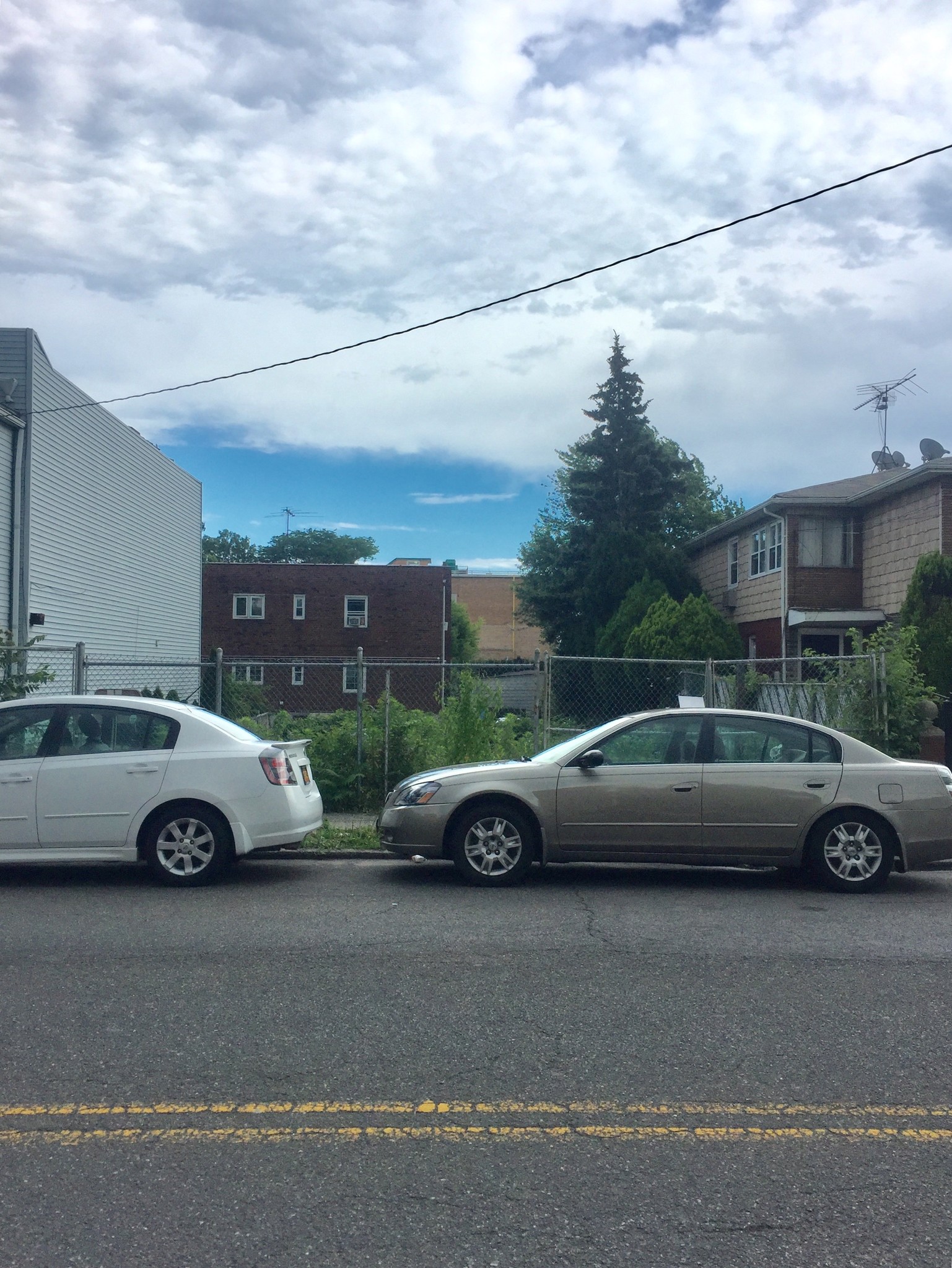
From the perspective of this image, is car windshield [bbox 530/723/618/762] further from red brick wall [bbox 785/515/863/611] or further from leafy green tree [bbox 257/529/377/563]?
leafy green tree [bbox 257/529/377/563]

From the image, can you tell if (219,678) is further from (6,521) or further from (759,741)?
(6,521)

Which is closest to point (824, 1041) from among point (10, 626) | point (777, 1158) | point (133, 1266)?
point (777, 1158)

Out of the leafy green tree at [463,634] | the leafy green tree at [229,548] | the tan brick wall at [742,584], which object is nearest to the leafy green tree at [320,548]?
A: the leafy green tree at [229,548]

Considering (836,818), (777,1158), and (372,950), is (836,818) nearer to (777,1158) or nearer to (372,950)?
(372,950)

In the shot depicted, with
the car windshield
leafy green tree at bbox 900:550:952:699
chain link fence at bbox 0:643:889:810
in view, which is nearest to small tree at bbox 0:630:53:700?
chain link fence at bbox 0:643:889:810

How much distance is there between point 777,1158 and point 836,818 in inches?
218

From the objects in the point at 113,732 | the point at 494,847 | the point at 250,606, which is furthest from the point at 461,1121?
the point at 250,606

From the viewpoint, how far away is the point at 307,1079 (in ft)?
15.2

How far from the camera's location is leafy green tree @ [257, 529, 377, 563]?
316 ft

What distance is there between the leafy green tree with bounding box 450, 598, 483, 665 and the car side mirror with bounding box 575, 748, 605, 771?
55811mm

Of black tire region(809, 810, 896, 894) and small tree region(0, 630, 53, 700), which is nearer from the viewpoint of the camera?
black tire region(809, 810, 896, 894)

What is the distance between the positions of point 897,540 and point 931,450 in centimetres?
331

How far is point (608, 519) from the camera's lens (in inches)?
1636

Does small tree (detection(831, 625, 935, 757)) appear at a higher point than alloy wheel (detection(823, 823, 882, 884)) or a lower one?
higher
